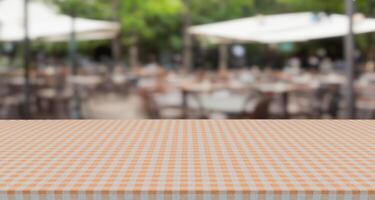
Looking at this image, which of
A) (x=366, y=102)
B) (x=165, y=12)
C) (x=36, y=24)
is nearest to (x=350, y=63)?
(x=366, y=102)

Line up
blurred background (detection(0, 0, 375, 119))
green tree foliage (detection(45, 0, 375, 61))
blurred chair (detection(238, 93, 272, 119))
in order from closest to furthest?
1. blurred chair (detection(238, 93, 272, 119))
2. blurred background (detection(0, 0, 375, 119))
3. green tree foliage (detection(45, 0, 375, 61))

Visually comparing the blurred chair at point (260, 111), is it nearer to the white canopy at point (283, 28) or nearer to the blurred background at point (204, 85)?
the blurred background at point (204, 85)

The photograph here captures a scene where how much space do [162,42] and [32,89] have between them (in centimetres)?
1427

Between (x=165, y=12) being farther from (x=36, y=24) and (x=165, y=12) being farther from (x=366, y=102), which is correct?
(x=366, y=102)

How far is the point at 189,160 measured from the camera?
5.03 feet

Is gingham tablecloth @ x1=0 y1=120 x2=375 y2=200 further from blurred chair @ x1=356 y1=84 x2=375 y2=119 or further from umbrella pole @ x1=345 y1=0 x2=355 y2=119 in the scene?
blurred chair @ x1=356 y1=84 x2=375 y2=119

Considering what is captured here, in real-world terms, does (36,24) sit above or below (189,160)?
above

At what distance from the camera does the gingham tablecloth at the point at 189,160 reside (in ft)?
3.99

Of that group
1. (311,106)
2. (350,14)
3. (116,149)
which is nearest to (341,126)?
(116,149)

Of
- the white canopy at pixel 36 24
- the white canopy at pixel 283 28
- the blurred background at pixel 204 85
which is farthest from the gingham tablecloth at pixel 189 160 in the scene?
the white canopy at pixel 36 24

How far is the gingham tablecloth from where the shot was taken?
1.22 metres

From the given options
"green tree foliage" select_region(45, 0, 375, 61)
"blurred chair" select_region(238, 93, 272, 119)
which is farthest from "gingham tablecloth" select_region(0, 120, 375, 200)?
"green tree foliage" select_region(45, 0, 375, 61)

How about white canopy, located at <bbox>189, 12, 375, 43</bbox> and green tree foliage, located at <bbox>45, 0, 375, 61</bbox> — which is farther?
green tree foliage, located at <bbox>45, 0, 375, 61</bbox>

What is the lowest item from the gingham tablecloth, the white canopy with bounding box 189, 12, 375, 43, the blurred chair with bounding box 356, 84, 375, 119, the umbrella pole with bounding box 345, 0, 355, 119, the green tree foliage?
the blurred chair with bounding box 356, 84, 375, 119
